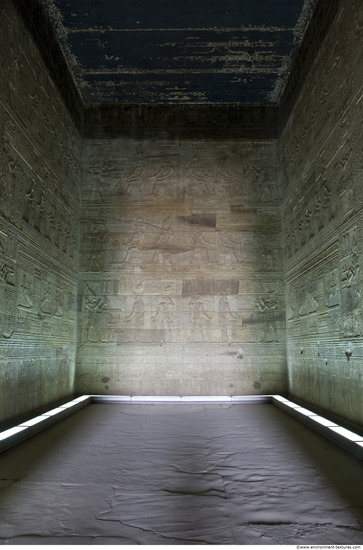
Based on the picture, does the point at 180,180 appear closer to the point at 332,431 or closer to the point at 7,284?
the point at 7,284

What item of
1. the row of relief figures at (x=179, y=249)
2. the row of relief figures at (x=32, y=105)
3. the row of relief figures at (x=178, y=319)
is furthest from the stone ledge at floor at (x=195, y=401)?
the row of relief figures at (x=32, y=105)

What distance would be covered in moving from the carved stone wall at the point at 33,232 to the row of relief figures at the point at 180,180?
931 mm

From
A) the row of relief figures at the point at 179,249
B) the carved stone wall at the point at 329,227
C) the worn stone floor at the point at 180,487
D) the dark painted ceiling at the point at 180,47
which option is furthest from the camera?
the row of relief figures at the point at 179,249

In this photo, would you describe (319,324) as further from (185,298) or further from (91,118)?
(91,118)

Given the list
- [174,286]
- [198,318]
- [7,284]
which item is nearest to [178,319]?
[198,318]

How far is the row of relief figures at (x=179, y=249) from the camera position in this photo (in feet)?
29.1

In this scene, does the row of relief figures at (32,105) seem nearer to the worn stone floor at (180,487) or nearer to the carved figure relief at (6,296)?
the carved figure relief at (6,296)

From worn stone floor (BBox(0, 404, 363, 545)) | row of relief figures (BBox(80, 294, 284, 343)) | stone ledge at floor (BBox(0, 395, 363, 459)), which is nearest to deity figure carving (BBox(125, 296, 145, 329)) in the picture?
row of relief figures (BBox(80, 294, 284, 343))

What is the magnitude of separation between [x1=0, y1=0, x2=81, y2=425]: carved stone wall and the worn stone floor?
1288 mm

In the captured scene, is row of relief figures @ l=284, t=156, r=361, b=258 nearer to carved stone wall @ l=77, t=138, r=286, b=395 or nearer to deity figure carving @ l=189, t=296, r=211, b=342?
carved stone wall @ l=77, t=138, r=286, b=395

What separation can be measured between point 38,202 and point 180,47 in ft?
13.1

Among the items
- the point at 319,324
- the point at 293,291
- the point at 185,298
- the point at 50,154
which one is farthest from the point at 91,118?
the point at 319,324

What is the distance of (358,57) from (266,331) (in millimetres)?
5145

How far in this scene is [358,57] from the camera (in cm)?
514
